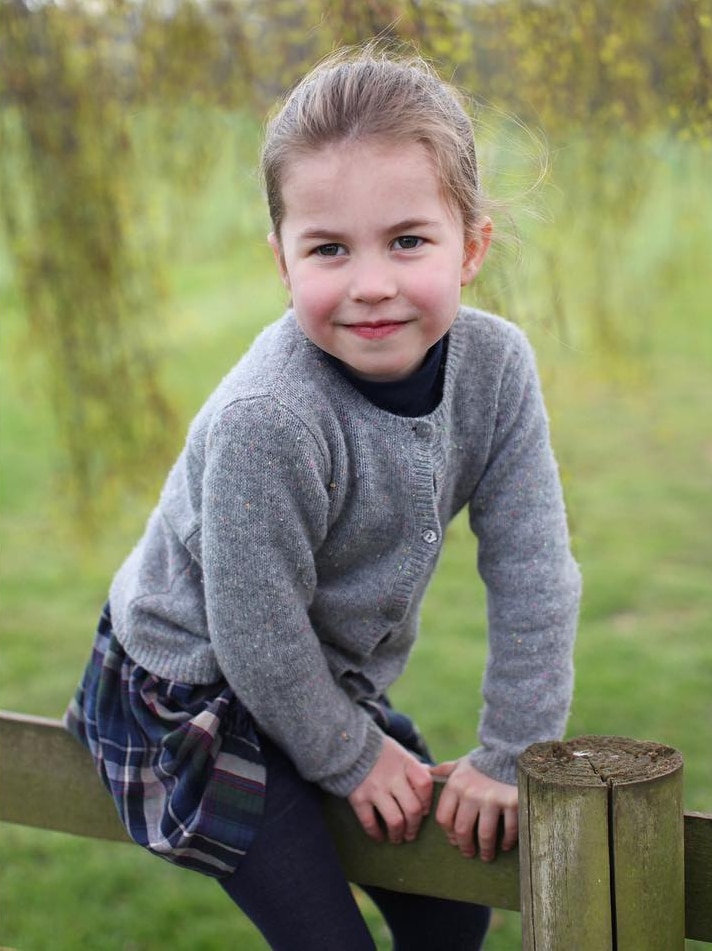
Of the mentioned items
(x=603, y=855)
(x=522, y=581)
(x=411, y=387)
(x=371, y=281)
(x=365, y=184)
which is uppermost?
(x=365, y=184)

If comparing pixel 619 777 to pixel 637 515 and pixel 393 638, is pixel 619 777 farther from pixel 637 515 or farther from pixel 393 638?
pixel 637 515

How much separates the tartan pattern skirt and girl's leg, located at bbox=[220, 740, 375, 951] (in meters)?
0.02

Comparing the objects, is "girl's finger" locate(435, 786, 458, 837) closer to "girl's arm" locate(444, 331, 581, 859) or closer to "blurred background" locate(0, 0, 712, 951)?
"girl's arm" locate(444, 331, 581, 859)

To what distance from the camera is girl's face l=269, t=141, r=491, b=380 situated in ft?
5.05

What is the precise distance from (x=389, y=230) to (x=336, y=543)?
0.42 metres

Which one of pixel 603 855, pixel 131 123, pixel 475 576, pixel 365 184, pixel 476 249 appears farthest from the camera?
pixel 475 576

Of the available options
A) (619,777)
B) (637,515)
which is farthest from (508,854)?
(637,515)

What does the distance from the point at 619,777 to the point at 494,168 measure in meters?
0.98

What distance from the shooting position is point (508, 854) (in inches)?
63.2

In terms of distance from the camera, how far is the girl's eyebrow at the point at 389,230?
1544 mm

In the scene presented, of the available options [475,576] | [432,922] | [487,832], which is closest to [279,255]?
[487,832]

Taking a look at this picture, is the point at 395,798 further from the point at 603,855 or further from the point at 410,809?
the point at 603,855

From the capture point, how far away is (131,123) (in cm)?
Result: 380

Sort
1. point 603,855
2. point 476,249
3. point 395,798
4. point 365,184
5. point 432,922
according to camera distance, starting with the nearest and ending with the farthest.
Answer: point 603,855 < point 365,184 < point 395,798 < point 476,249 < point 432,922
